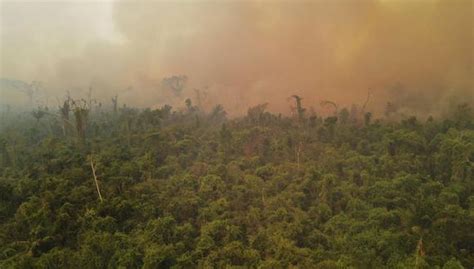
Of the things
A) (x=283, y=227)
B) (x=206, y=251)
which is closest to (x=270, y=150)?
(x=283, y=227)

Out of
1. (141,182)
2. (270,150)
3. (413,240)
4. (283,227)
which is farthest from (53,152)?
(413,240)

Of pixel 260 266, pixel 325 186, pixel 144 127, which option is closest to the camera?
pixel 260 266

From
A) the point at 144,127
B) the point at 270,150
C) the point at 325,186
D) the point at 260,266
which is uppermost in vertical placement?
the point at 144,127

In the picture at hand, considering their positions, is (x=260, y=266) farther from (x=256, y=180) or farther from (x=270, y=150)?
(x=270, y=150)

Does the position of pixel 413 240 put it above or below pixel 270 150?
below

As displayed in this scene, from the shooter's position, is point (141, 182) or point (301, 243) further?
point (141, 182)

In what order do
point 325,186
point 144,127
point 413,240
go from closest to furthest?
point 413,240 < point 325,186 < point 144,127

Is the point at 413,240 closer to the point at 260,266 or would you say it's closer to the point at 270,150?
the point at 260,266
